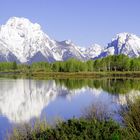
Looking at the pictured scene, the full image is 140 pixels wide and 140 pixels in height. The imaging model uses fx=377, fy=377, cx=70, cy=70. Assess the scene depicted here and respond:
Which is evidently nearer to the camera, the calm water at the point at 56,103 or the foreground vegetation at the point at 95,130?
the foreground vegetation at the point at 95,130

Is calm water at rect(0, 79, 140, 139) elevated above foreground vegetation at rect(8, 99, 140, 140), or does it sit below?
below

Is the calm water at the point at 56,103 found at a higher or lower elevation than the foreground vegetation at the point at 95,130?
lower

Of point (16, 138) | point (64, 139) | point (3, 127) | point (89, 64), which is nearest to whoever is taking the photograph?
point (64, 139)

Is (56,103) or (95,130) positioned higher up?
(95,130)

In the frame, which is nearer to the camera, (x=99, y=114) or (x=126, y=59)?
(x=99, y=114)

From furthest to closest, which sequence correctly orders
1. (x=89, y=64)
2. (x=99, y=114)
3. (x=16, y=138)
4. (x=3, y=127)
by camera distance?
(x=89, y=64), (x=3, y=127), (x=99, y=114), (x=16, y=138)

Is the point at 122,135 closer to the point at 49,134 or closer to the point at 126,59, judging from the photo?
the point at 49,134

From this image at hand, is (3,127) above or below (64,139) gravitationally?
below

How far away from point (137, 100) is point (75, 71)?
17619 cm

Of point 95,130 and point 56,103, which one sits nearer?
point 95,130

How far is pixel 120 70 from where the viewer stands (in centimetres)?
19288

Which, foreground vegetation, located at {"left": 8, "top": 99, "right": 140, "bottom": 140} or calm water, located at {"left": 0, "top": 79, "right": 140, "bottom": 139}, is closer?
foreground vegetation, located at {"left": 8, "top": 99, "right": 140, "bottom": 140}

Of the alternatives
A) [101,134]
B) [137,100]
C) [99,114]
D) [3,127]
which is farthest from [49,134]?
[3,127]

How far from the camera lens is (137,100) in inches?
726
